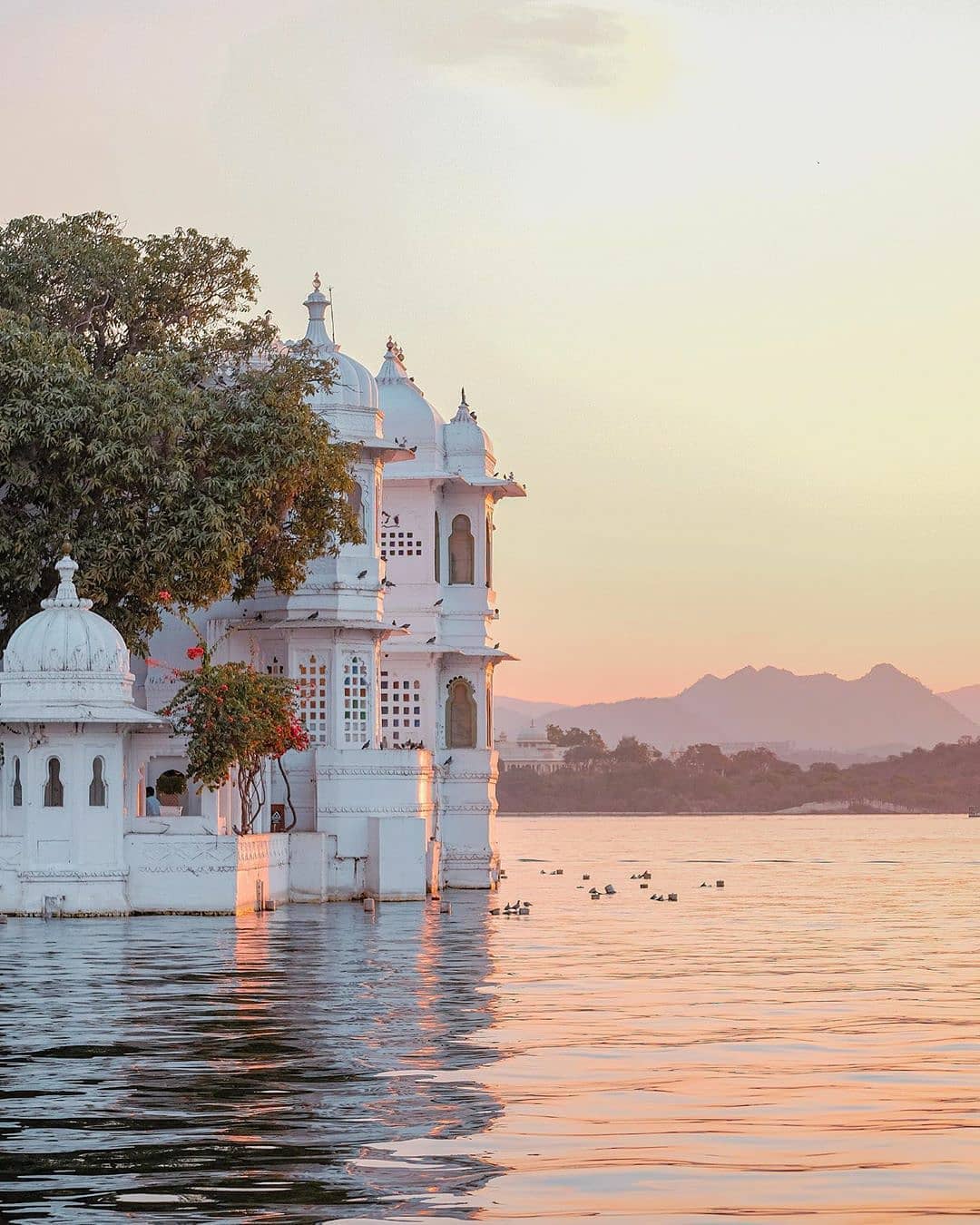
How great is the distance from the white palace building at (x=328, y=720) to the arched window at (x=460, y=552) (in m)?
0.04

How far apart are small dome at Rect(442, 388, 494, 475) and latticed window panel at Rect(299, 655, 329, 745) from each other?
8159 mm

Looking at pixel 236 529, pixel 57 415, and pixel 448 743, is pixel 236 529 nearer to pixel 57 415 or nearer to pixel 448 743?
pixel 57 415

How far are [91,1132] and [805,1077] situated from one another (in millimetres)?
5197

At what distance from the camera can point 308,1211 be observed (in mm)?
10781

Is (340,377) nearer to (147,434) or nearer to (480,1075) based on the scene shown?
(147,434)

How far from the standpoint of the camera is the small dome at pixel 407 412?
50.2 metres

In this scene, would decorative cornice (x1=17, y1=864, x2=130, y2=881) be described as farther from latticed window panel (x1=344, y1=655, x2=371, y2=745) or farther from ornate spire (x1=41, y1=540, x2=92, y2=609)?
latticed window panel (x1=344, y1=655, x2=371, y2=745)

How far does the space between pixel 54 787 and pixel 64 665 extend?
1.84m

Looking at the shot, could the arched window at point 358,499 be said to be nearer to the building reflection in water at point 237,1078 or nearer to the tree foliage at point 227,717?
the tree foliage at point 227,717

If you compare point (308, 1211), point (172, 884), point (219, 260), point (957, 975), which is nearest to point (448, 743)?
point (219, 260)

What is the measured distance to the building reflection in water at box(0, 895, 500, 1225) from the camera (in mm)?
11375

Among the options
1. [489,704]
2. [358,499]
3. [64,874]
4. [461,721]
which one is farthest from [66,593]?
[489,704]

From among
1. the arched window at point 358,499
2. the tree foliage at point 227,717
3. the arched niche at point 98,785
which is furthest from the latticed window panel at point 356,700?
the arched niche at point 98,785

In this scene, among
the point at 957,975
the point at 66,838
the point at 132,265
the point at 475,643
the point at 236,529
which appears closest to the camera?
the point at 957,975
